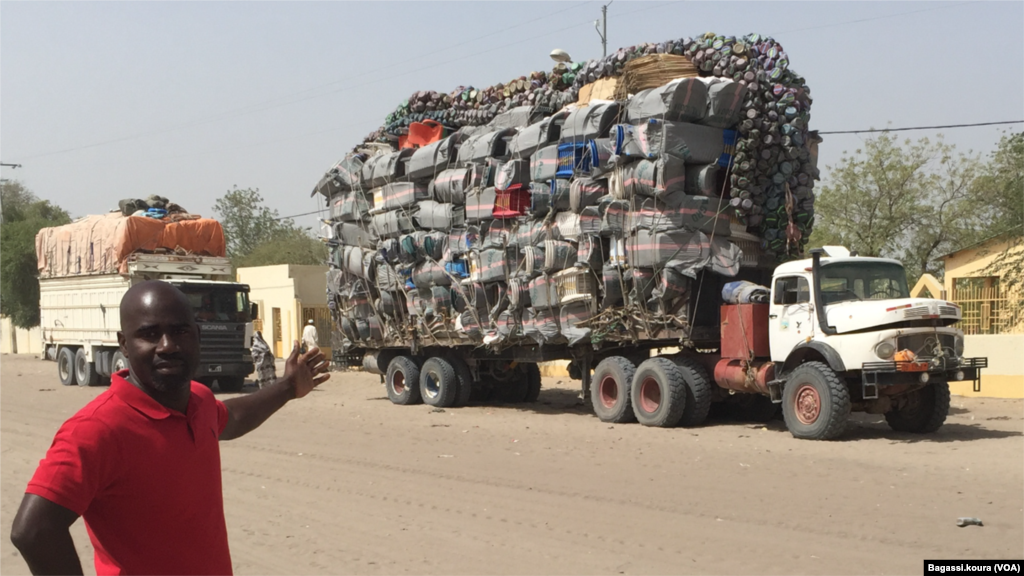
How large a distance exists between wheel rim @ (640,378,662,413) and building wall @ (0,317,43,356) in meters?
39.6

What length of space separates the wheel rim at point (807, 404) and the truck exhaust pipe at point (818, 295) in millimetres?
808

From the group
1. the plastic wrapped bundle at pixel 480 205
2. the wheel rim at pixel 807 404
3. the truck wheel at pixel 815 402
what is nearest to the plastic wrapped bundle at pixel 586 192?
the plastic wrapped bundle at pixel 480 205

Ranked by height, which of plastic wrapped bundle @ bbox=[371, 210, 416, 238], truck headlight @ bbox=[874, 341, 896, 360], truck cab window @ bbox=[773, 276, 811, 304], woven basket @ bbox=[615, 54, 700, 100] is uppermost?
woven basket @ bbox=[615, 54, 700, 100]

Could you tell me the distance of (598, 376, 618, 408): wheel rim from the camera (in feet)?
53.3

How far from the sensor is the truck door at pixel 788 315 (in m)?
13.6

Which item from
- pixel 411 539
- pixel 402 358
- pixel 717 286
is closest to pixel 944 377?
pixel 717 286

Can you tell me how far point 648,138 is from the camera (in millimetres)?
14766

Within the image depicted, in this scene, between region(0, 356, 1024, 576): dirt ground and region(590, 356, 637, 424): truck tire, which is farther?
region(590, 356, 637, 424): truck tire

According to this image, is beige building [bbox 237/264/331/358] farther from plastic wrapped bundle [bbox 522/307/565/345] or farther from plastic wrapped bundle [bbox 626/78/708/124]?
plastic wrapped bundle [bbox 626/78/708/124]

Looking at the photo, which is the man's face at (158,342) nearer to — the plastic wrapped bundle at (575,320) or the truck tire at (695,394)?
the truck tire at (695,394)

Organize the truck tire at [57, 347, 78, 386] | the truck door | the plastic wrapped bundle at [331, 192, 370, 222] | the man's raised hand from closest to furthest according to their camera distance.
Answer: the man's raised hand → the truck door → the plastic wrapped bundle at [331, 192, 370, 222] → the truck tire at [57, 347, 78, 386]

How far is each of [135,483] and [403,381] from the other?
59.0ft

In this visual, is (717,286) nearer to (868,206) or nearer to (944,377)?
(944,377)

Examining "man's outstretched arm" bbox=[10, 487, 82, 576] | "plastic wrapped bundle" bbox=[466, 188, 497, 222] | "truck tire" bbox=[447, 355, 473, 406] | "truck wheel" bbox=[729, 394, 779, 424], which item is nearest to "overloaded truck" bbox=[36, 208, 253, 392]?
"truck tire" bbox=[447, 355, 473, 406]
